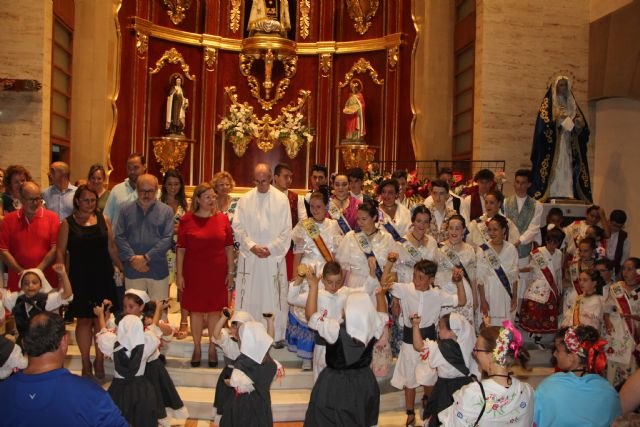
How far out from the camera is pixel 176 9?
1425 cm

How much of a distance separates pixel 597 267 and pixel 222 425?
4.56m

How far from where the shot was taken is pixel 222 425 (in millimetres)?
4707

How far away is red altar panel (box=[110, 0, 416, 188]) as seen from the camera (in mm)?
13570

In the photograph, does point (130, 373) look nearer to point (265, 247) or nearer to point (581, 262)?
point (265, 247)

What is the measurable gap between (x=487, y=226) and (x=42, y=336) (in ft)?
17.1

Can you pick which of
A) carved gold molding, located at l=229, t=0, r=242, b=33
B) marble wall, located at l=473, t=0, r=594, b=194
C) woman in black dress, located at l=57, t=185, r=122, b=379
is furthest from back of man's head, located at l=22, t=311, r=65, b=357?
carved gold molding, located at l=229, t=0, r=242, b=33

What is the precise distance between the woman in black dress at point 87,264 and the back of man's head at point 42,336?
337 cm

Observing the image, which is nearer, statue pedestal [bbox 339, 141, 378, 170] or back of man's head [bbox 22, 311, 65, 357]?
back of man's head [bbox 22, 311, 65, 357]

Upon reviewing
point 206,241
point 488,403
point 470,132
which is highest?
point 470,132

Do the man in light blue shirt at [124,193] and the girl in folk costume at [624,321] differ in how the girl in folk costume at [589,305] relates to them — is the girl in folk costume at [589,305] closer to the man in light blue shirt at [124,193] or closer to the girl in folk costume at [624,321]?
the girl in folk costume at [624,321]

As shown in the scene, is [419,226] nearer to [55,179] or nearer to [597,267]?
[597,267]

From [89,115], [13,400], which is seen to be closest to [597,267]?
[13,400]

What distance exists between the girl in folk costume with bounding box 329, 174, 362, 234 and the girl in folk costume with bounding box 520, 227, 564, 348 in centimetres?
214

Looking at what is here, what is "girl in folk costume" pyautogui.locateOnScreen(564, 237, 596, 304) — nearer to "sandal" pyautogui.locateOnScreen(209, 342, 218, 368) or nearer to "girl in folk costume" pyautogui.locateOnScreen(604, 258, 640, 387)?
"girl in folk costume" pyautogui.locateOnScreen(604, 258, 640, 387)
